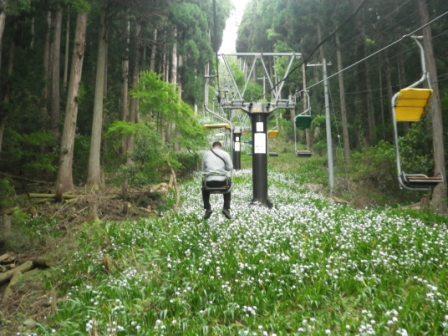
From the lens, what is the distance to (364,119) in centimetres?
3353

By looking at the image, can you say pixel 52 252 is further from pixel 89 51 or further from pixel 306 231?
pixel 89 51

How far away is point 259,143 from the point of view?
14406mm

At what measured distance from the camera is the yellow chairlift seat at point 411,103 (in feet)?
28.1

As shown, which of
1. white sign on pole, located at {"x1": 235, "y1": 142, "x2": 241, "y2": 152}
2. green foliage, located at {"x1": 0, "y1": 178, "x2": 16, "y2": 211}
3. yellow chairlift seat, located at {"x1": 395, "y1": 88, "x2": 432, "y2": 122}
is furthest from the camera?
white sign on pole, located at {"x1": 235, "y1": 142, "x2": 241, "y2": 152}

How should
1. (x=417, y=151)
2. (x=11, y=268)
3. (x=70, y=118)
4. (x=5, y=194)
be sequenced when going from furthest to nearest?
(x=417, y=151) < (x=70, y=118) < (x=5, y=194) < (x=11, y=268)

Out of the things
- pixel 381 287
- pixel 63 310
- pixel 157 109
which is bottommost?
pixel 63 310

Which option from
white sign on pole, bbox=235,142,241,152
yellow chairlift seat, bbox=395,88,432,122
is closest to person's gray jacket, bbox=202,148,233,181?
yellow chairlift seat, bbox=395,88,432,122

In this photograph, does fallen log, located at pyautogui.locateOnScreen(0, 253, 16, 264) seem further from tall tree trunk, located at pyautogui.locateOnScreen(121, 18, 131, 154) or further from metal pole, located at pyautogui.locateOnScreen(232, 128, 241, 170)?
metal pole, located at pyautogui.locateOnScreen(232, 128, 241, 170)

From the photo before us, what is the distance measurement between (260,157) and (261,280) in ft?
27.7

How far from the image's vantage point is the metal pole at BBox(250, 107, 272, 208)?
46.1 ft

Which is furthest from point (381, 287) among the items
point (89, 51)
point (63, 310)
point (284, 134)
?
point (284, 134)

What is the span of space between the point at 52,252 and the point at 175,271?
4222 mm

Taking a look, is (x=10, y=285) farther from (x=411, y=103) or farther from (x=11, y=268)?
(x=411, y=103)

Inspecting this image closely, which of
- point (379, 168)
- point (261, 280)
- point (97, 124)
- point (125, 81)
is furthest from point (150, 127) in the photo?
point (379, 168)
